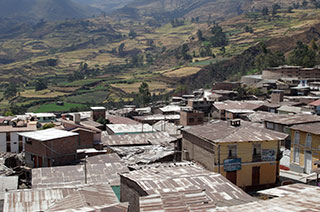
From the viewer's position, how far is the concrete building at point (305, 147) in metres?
22.5

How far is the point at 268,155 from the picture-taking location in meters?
20.8

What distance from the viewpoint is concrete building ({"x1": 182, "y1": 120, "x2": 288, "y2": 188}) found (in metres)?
20.0

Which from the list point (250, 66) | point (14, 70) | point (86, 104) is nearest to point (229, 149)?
point (86, 104)

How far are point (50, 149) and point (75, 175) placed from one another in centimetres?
388

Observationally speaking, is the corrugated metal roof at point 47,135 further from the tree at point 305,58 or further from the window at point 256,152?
the tree at point 305,58

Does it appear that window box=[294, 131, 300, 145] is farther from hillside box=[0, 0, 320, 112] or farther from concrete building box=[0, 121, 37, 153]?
hillside box=[0, 0, 320, 112]

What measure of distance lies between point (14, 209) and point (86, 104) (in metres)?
72.8

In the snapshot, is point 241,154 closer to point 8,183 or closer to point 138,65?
point 8,183

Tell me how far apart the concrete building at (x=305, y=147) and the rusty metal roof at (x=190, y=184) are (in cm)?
882

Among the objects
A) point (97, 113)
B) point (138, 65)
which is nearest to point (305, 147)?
point (97, 113)

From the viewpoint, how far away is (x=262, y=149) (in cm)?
2064

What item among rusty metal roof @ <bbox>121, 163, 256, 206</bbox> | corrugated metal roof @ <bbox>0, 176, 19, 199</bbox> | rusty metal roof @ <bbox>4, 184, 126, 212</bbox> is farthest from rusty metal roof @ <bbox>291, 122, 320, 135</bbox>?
corrugated metal roof @ <bbox>0, 176, 19, 199</bbox>

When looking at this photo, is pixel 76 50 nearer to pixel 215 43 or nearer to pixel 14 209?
pixel 215 43

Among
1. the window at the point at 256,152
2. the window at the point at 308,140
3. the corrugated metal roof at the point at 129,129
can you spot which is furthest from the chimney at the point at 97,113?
the window at the point at 256,152
